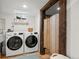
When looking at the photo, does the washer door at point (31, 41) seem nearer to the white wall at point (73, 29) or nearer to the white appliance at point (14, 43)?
the white appliance at point (14, 43)

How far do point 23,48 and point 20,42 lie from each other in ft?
1.04

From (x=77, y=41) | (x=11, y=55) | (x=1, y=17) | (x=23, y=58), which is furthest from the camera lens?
(x=1, y=17)

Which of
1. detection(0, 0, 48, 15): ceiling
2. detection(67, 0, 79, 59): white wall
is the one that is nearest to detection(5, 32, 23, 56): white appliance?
detection(0, 0, 48, 15): ceiling

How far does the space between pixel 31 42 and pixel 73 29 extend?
8.98 feet

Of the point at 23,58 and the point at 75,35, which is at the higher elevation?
the point at 75,35

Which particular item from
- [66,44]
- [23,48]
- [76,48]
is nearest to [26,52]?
[23,48]

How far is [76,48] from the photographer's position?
161 cm

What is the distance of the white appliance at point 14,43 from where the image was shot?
11.6ft

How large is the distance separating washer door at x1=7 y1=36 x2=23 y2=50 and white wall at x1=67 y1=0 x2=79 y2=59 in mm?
2447

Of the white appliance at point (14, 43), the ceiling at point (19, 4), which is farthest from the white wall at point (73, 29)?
the white appliance at point (14, 43)

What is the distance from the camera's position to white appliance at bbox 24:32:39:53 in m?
3.98

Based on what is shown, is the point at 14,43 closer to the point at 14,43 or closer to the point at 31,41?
the point at 14,43

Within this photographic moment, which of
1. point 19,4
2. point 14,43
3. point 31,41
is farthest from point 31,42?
point 19,4

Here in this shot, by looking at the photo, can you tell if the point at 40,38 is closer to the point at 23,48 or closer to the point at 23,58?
the point at 23,48
